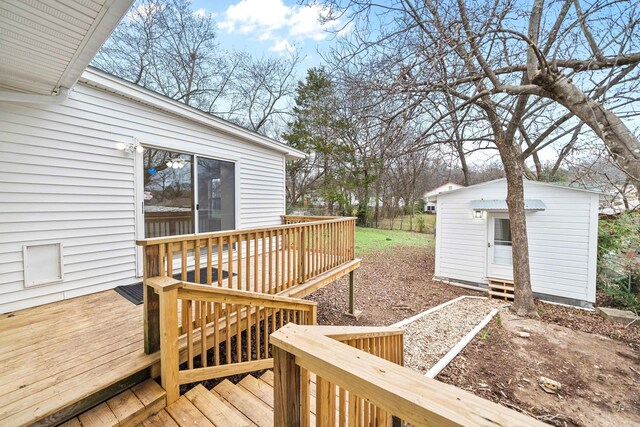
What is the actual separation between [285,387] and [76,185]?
164 inches

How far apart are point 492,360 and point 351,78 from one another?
499 cm

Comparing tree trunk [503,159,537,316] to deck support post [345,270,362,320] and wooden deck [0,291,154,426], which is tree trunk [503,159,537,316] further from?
wooden deck [0,291,154,426]

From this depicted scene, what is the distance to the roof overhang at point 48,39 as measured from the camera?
191cm

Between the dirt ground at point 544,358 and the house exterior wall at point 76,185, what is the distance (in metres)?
3.85

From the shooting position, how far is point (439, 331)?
16.0 ft

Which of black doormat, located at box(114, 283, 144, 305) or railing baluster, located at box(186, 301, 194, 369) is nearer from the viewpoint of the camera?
railing baluster, located at box(186, 301, 194, 369)

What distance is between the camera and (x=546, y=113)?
5.42 metres

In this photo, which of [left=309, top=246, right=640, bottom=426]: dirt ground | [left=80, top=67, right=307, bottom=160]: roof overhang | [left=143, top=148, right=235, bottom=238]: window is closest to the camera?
[left=309, top=246, right=640, bottom=426]: dirt ground

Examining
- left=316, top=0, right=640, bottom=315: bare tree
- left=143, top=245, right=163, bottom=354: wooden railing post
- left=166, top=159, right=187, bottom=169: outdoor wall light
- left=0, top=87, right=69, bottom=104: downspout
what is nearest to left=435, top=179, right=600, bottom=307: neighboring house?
→ left=316, top=0, right=640, bottom=315: bare tree

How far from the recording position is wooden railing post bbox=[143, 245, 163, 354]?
2205 mm

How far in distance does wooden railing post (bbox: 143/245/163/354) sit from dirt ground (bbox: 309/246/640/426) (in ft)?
11.3

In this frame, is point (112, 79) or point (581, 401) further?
point (112, 79)

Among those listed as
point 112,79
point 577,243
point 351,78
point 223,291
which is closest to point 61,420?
point 223,291

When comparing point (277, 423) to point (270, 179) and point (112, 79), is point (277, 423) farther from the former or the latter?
point (270, 179)
